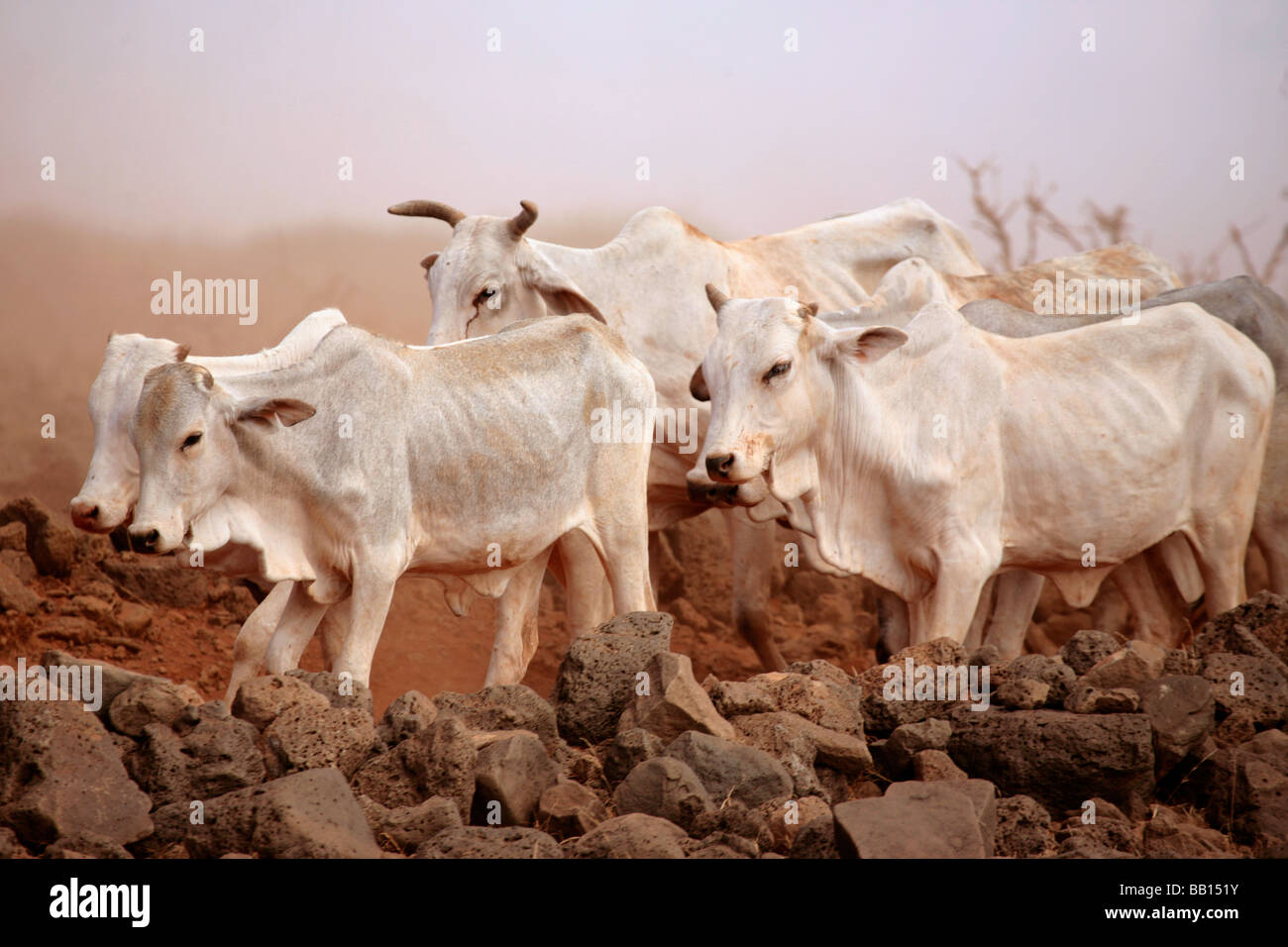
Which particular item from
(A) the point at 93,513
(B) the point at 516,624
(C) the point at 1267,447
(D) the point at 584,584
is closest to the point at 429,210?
(D) the point at 584,584

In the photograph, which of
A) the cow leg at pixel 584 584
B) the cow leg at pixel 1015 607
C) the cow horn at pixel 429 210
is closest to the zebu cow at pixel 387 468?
the cow leg at pixel 584 584

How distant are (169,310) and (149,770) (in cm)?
686

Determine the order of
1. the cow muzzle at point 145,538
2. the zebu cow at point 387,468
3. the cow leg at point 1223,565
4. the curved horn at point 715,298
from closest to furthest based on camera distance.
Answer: the cow muzzle at point 145,538 → the zebu cow at point 387,468 → the curved horn at point 715,298 → the cow leg at point 1223,565

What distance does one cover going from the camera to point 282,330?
10.6 metres

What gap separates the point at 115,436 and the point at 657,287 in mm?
2956

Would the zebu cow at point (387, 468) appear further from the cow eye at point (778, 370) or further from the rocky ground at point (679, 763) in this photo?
the rocky ground at point (679, 763)

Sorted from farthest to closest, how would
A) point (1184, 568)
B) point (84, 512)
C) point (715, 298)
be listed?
point (1184, 568) < point (715, 298) < point (84, 512)

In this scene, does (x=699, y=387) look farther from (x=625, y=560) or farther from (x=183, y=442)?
(x=183, y=442)

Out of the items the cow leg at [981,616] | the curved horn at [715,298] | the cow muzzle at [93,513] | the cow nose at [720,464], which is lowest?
the cow leg at [981,616]

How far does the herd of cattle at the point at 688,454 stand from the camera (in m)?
4.99

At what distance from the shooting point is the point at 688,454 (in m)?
7.31

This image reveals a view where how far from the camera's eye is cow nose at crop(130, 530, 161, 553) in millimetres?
4664
